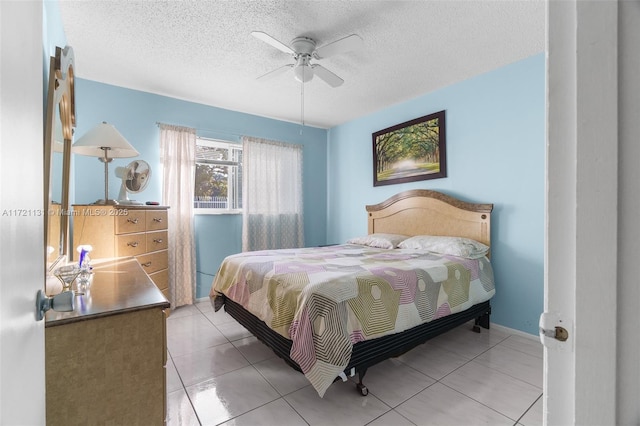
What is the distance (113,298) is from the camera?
117 cm

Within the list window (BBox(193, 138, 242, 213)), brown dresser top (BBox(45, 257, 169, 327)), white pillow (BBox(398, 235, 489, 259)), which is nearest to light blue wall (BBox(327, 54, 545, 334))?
white pillow (BBox(398, 235, 489, 259))

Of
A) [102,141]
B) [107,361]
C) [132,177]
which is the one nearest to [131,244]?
[132,177]

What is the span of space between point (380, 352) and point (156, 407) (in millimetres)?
1245

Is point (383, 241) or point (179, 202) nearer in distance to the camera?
point (383, 241)

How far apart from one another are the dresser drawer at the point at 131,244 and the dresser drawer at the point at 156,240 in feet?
0.18

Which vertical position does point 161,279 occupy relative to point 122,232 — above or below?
below

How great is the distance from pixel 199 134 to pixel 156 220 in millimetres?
1404

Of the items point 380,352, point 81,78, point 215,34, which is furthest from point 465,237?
point 81,78

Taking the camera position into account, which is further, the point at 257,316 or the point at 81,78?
the point at 81,78

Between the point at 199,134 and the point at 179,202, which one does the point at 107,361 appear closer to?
the point at 179,202

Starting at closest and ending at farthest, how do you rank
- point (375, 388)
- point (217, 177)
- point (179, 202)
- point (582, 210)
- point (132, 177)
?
1. point (582, 210)
2. point (375, 388)
3. point (132, 177)
4. point (179, 202)
5. point (217, 177)

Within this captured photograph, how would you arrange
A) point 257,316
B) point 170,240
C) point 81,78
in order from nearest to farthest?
point 257,316
point 81,78
point 170,240

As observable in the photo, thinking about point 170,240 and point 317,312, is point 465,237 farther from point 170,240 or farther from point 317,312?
point 170,240

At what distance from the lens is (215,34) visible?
2342mm
